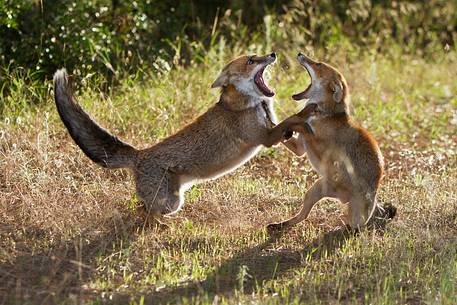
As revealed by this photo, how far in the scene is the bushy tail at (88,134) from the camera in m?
7.50

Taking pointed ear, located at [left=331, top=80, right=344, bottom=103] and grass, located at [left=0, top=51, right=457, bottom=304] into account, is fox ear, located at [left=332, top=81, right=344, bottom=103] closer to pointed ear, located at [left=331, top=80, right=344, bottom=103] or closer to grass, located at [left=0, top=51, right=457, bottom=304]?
pointed ear, located at [left=331, top=80, right=344, bottom=103]

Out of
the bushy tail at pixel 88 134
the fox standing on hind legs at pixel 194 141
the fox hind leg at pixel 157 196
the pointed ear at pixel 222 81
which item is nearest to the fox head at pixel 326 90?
the fox standing on hind legs at pixel 194 141

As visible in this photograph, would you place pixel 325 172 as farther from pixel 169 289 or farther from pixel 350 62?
pixel 350 62

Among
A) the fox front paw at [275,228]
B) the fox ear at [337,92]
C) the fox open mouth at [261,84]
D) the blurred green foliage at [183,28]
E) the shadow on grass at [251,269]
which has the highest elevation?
the blurred green foliage at [183,28]

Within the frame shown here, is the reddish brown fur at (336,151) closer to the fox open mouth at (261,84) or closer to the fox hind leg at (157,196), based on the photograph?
the fox open mouth at (261,84)

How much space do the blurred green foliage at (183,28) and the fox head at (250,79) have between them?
2.38 m

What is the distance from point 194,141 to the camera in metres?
7.95

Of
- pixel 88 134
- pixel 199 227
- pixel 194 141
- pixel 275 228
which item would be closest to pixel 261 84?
pixel 194 141

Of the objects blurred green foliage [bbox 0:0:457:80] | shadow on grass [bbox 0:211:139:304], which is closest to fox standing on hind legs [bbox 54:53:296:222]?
shadow on grass [bbox 0:211:139:304]

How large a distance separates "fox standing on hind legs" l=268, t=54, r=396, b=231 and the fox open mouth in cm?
29

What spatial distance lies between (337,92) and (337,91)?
0.01 m

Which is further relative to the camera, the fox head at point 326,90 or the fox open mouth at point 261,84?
the fox open mouth at point 261,84

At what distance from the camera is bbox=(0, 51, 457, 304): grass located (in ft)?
21.1

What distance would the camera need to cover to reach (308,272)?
22.5ft
